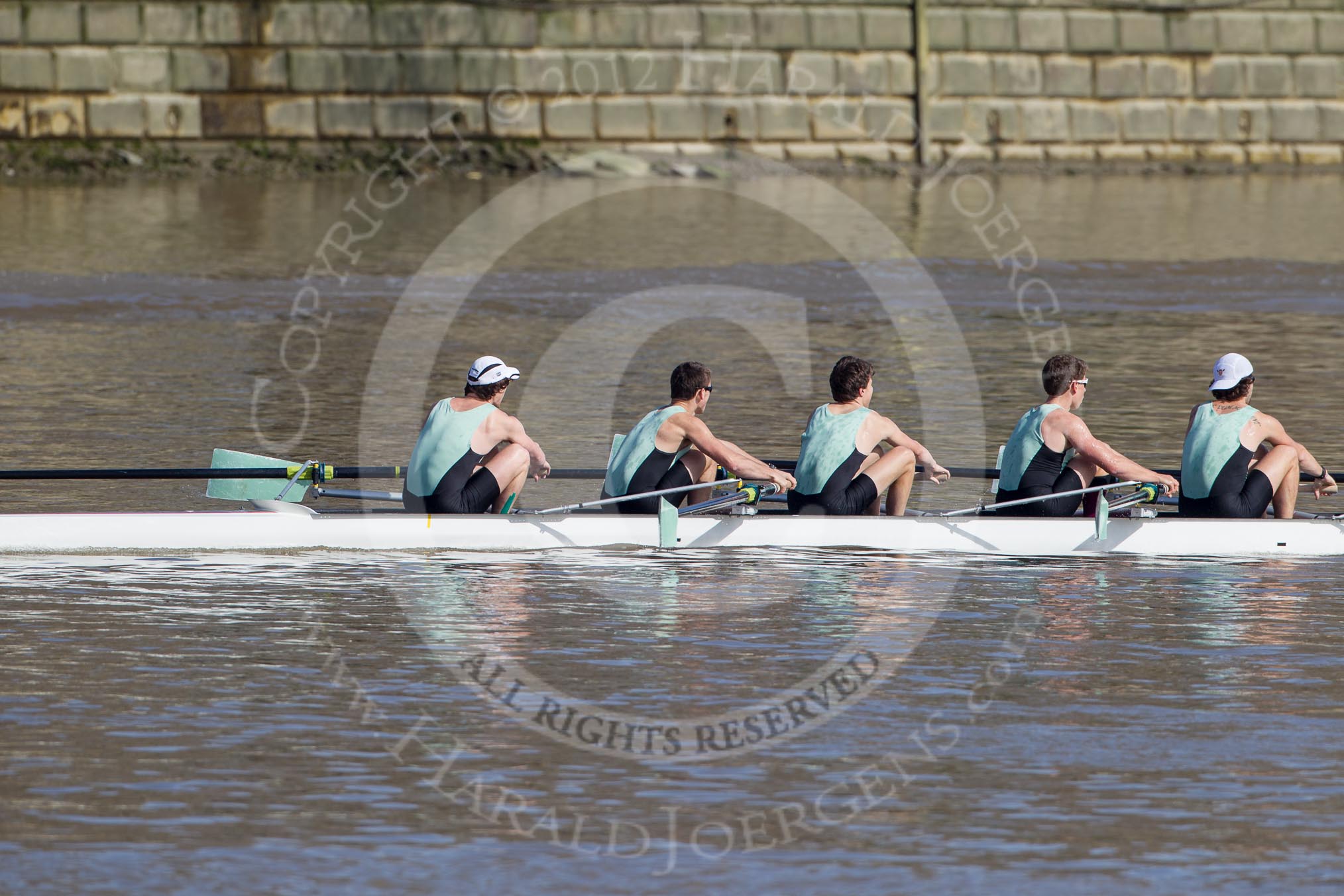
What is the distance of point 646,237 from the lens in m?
28.8

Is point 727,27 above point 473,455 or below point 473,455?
above

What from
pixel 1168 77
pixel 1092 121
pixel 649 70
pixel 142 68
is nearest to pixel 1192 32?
pixel 1168 77

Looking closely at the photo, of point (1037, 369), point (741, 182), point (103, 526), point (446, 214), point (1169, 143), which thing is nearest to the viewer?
point (103, 526)

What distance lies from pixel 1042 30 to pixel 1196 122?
12.0ft

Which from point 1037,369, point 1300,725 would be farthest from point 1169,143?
point 1300,725

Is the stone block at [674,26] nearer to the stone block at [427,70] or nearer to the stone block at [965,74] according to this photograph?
the stone block at [427,70]

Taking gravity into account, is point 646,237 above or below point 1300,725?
above

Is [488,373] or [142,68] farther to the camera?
[142,68]

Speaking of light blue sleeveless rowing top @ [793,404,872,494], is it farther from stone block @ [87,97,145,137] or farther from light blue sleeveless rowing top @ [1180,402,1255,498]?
stone block @ [87,97,145,137]

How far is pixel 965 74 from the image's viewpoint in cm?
3756

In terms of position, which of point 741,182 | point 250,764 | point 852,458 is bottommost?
point 250,764

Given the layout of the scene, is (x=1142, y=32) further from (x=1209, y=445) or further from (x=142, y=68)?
(x=1209, y=445)

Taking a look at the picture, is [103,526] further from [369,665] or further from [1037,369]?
[1037,369]

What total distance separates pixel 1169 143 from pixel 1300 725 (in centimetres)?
3246
